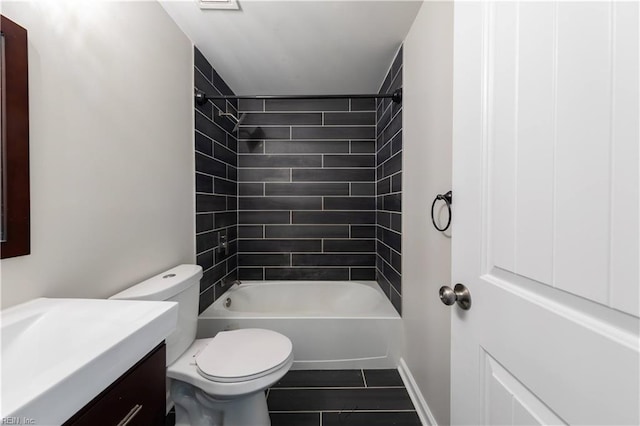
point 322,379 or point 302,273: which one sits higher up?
point 302,273

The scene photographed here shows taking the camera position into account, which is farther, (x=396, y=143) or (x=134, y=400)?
(x=396, y=143)

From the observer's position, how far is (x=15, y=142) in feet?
2.46

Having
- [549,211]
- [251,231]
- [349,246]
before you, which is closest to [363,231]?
[349,246]

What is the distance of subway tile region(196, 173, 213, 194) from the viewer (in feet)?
Result: 5.95

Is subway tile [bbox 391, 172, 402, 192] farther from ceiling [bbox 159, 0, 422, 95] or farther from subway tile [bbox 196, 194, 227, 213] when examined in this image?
subway tile [bbox 196, 194, 227, 213]

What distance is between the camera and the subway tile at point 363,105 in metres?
2.52

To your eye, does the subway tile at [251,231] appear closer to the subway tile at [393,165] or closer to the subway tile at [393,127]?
the subway tile at [393,165]

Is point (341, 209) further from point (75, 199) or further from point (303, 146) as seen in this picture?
point (75, 199)

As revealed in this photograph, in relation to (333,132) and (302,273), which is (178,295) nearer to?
(302,273)

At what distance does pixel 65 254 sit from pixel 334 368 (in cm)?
167

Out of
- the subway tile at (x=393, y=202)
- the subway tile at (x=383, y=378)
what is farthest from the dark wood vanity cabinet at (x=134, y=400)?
the subway tile at (x=393, y=202)

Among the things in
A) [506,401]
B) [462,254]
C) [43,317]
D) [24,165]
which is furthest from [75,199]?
[506,401]

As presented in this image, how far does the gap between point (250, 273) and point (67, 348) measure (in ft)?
6.49

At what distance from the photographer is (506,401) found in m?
0.54
